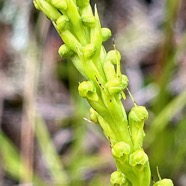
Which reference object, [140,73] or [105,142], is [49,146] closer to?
[105,142]

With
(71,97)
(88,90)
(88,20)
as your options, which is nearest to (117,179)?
(88,90)

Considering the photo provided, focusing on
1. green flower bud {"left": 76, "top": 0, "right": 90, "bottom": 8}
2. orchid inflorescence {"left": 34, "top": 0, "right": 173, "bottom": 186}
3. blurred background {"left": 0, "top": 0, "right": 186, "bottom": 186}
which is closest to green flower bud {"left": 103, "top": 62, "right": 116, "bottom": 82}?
orchid inflorescence {"left": 34, "top": 0, "right": 173, "bottom": 186}

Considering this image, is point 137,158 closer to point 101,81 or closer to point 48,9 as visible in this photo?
point 101,81

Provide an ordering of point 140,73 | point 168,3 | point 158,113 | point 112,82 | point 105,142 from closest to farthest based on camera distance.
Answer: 1. point 112,82
2. point 168,3
3. point 158,113
4. point 105,142
5. point 140,73

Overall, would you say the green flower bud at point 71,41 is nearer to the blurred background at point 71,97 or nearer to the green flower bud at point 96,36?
the green flower bud at point 96,36

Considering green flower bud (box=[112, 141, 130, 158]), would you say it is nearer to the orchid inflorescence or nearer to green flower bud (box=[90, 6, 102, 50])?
the orchid inflorescence

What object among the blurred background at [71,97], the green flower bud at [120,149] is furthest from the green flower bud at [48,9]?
the blurred background at [71,97]

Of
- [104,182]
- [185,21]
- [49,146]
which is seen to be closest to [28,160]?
[49,146]
